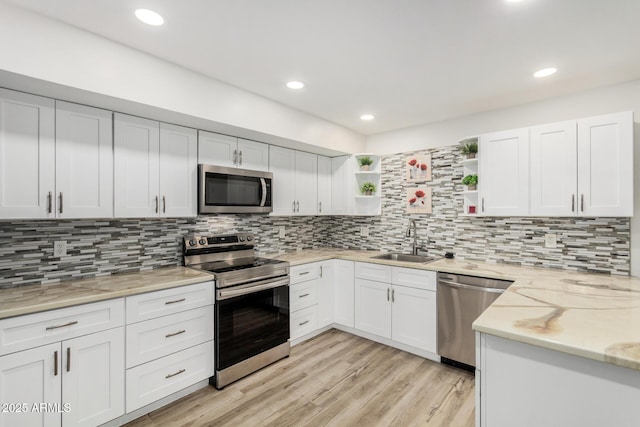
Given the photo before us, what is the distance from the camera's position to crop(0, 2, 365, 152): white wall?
164cm

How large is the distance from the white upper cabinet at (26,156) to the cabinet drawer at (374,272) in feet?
9.00

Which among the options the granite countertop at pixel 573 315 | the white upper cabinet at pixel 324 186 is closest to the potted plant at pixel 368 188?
the white upper cabinet at pixel 324 186

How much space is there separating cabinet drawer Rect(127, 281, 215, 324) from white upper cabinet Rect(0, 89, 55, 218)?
79 centimetres

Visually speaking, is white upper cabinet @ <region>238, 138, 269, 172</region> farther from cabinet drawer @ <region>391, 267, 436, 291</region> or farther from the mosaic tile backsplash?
cabinet drawer @ <region>391, 267, 436, 291</region>

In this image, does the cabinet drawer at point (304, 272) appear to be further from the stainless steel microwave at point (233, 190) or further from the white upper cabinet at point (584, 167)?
the white upper cabinet at point (584, 167)

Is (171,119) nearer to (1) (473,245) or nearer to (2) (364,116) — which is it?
(2) (364,116)

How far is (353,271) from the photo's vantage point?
→ 11.6 feet

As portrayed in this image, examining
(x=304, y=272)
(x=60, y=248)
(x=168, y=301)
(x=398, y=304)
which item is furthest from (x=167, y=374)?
(x=398, y=304)

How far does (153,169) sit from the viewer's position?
2.41 m

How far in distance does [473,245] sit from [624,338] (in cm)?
215

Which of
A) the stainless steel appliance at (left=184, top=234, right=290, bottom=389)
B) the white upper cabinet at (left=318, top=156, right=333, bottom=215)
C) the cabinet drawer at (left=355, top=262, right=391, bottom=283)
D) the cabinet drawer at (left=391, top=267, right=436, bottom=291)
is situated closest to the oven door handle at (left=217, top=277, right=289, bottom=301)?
the stainless steel appliance at (left=184, top=234, right=290, bottom=389)

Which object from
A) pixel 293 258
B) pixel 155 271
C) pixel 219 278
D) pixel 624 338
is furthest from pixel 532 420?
pixel 155 271

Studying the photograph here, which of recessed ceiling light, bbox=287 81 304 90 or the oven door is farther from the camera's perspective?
recessed ceiling light, bbox=287 81 304 90

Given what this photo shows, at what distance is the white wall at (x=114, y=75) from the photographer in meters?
1.64
